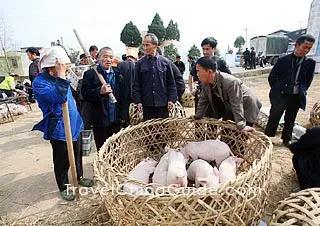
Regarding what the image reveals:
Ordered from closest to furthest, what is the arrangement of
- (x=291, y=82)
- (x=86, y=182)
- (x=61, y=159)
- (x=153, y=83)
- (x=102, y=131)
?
(x=61, y=159) < (x=86, y=182) < (x=153, y=83) < (x=102, y=131) < (x=291, y=82)

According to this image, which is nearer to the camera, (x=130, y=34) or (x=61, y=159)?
(x=61, y=159)

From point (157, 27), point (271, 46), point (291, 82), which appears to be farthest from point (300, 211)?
point (157, 27)

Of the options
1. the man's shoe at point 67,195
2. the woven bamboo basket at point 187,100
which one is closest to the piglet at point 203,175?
the man's shoe at point 67,195

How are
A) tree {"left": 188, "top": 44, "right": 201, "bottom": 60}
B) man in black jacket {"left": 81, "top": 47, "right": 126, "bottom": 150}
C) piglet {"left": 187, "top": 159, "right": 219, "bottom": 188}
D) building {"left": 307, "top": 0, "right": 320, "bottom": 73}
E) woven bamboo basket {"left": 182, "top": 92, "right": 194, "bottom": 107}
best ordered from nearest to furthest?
piglet {"left": 187, "top": 159, "right": 219, "bottom": 188} < man in black jacket {"left": 81, "top": 47, "right": 126, "bottom": 150} < woven bamboo basket {"left": 182, "top": 92, "right": 194, "bottom": 107} < building {"left": 307, "top": 0, "right": 320, "bottom": 73} < tree {"left": 188, "top": 44, "right": 201, "bottom": 60}

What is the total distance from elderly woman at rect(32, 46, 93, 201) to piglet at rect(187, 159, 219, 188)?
1.22 m

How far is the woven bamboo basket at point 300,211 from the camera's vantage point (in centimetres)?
118

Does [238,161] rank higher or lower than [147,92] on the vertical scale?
lower

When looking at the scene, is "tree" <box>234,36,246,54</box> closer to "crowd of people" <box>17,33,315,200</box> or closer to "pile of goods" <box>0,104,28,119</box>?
"pile of goods" <box>0,104,28,119</box>

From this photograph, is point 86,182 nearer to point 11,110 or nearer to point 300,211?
point 300,211

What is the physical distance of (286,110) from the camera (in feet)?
11.7

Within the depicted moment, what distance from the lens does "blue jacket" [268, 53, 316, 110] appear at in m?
3.29

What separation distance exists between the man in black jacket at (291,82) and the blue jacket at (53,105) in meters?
2.63

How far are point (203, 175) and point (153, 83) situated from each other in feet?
4.60

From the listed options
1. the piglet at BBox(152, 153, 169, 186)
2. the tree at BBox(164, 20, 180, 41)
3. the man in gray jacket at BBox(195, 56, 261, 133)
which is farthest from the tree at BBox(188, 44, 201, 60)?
the piglet at BBox(152, 153, 169, 186)
